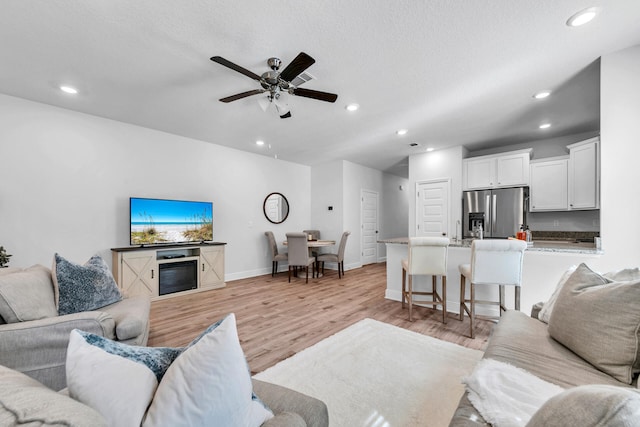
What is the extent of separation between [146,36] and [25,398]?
2.63m

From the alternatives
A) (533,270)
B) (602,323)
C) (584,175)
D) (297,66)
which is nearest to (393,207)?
(584,175)

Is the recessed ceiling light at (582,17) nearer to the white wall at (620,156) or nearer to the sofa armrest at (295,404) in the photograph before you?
A: the white wall at (620,156)

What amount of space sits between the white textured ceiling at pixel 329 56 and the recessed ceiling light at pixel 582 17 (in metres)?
0.07

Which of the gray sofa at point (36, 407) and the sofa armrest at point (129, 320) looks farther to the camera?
the sofa armrest at point (129, 320)

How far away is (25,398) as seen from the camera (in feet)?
1.59

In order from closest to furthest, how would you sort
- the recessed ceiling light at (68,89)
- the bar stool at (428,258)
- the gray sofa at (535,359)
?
1. the gray sofa at (535,359)
2. the recessed ceiling light at (68,89)
3. the bar stool at (428,258)

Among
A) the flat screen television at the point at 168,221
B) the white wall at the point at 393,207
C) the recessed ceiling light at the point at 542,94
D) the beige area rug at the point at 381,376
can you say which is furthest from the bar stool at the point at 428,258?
the white wall at the point at 393,207

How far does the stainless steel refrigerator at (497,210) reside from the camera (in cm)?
464

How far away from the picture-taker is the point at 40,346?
156 centimetres

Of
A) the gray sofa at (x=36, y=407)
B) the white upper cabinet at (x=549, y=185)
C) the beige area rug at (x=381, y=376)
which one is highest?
the white upper cabinet at (x=549, y=185)

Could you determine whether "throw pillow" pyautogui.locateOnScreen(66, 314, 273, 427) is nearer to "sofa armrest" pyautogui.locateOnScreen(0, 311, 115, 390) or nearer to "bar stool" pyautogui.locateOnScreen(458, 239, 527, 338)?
"sofa armrest" pyautogui.locateOnScreen(0, 311, 115, 390)

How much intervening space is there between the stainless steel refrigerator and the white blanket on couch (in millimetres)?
3798

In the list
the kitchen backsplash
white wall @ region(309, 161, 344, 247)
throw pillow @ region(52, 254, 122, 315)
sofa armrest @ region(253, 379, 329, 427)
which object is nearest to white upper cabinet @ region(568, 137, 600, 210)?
the kitchen backsplash

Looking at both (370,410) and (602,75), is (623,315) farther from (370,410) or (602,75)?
(602,75)
